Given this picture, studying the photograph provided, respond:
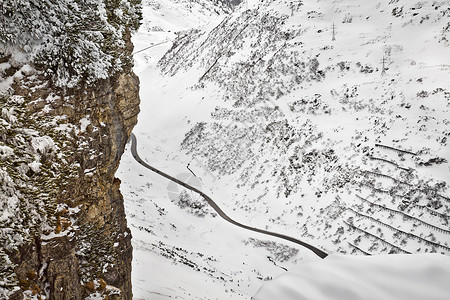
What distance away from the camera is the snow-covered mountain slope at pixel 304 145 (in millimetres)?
21703

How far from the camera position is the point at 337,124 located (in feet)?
98.2

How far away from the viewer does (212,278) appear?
19.6 meters

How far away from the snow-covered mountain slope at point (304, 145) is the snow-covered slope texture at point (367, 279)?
45.7 ft

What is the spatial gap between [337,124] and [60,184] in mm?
25838

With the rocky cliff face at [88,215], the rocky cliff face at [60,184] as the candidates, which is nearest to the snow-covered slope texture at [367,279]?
the rocky cliff face at [60,184]

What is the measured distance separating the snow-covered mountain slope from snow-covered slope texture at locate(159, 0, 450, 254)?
11 centimetres

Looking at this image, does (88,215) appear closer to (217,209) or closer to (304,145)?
(217,209)

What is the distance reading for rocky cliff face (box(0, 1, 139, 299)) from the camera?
22.7ft

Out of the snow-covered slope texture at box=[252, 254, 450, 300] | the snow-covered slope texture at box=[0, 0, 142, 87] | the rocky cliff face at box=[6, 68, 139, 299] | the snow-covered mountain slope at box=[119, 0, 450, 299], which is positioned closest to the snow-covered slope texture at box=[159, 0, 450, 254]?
the snow-covered mountain slope at box=[119, 0, 450, 299]

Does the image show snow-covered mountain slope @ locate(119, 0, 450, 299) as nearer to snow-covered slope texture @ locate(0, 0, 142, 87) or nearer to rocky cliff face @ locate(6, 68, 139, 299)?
rocky cliff face @ locate(6, 68, 139, 299)

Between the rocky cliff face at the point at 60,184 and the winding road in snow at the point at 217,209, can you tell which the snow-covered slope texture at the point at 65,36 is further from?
the winding road in snow at the point at 217,209

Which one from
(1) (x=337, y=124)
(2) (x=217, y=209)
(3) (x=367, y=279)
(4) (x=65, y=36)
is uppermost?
(4) (x=65, y=36)

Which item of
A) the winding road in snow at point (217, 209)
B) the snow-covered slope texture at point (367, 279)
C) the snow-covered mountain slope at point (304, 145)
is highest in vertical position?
the snow-covered slope texture at point (367, 279)

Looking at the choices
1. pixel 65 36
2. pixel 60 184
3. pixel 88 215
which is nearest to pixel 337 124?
pixel 88 215
